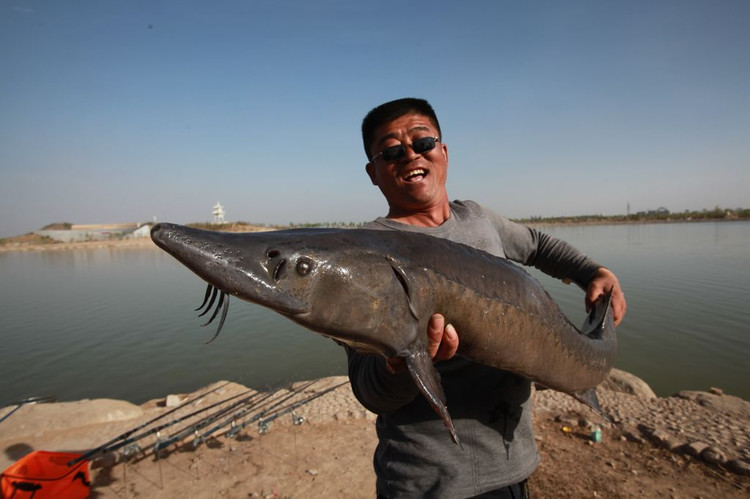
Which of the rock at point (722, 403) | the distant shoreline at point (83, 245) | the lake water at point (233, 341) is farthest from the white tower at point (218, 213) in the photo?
the rock at point (722, 403)

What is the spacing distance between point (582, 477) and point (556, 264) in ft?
8.11

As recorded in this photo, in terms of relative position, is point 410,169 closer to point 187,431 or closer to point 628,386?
point 187,431

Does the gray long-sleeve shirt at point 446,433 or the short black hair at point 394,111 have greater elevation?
the short black hair at point 394,111

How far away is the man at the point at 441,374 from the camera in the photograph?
1.72 m

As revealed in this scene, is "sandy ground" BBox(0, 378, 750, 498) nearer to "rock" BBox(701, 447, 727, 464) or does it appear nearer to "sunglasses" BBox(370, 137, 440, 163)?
"rock" BBox(701, 447, 727, 464)

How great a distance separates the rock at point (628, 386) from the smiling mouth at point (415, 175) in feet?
16.2

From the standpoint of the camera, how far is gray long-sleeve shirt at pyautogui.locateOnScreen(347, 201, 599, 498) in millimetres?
1709

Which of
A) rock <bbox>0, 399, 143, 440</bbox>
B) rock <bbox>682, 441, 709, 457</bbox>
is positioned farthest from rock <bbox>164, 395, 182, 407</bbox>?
rock <bbox>682, 441, 709, 457</bbox>

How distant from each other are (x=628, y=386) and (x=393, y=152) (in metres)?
5.16

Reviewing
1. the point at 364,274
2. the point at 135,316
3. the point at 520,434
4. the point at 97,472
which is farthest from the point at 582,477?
the point at 135,316

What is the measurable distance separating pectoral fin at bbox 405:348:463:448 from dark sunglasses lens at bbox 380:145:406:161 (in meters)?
1.17

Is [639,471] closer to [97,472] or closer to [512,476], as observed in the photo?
[512,476]

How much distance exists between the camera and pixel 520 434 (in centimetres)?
194

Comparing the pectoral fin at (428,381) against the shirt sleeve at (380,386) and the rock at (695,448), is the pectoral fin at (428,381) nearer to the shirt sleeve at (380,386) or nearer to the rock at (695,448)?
the shirt sleeve at (380,386)
